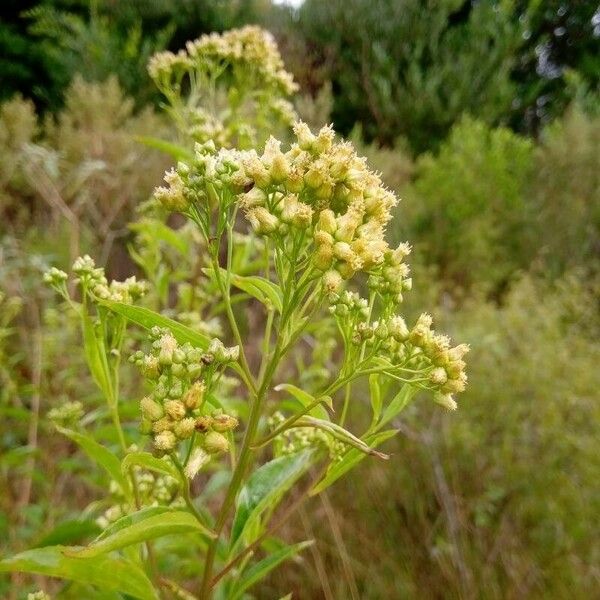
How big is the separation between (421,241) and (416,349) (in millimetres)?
5500

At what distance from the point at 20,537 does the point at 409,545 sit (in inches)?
57.0

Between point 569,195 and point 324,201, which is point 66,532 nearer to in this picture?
point 324,201

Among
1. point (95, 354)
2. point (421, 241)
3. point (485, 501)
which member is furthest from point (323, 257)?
point (421, 241)

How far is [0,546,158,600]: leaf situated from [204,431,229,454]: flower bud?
0.21 m

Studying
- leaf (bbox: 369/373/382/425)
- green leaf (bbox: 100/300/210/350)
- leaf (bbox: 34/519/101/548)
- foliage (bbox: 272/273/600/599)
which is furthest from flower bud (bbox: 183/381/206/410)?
foliage (bbox: 272/273/600/599)

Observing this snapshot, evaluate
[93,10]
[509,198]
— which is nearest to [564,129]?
[509,198]

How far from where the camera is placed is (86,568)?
961 mm

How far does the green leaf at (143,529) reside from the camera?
0.85m

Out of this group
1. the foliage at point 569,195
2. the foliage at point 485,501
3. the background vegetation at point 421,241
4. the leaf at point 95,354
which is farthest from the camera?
the foliage at point 569,195

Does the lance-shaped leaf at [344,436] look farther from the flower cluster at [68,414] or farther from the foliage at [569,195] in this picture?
the foliage at [569,195]

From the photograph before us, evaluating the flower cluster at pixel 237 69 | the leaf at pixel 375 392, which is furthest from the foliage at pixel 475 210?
the leaf at pixel 375 392

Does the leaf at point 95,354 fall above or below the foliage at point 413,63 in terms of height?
below

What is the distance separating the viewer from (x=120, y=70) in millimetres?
9438

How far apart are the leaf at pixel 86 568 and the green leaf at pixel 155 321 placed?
0.32 m
